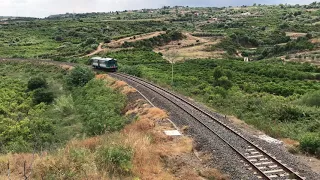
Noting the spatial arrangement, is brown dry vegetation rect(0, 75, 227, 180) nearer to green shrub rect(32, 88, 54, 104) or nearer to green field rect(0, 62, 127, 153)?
green field rect(0, 62, 127, 153)

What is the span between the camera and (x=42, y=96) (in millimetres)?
47031

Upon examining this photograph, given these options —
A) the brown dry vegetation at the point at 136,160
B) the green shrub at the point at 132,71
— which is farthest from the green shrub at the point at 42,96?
the brown dry vegetation at the point at 136,160

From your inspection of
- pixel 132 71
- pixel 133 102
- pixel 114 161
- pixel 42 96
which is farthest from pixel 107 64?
pixel 114 161

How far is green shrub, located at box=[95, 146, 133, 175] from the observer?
555 inches

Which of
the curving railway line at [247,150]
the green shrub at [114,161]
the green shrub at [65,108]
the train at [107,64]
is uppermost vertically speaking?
the green shrub at [114,161]

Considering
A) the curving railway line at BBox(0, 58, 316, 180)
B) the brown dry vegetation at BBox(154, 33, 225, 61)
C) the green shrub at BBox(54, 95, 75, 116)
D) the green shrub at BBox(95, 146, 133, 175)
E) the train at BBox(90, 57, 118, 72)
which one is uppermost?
the green shrub at BBox(95, 146, 133, 175)

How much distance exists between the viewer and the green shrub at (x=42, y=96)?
46822mm

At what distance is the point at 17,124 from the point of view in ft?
115

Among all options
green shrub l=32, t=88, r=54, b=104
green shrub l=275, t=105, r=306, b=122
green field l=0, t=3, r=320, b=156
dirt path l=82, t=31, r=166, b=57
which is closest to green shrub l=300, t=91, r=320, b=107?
green field l=0, t=3, r=320, b=156

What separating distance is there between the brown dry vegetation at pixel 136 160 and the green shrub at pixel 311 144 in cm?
524

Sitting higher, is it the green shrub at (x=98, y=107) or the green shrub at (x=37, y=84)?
the green shrub at (x=98, y=107)

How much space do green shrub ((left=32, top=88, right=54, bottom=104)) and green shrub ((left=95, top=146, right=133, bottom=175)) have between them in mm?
34438

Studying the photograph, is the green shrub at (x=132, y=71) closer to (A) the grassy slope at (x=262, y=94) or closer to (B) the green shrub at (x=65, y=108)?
(A) the grassy slope at (x=262, y=94)

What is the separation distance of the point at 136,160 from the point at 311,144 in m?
9.23
